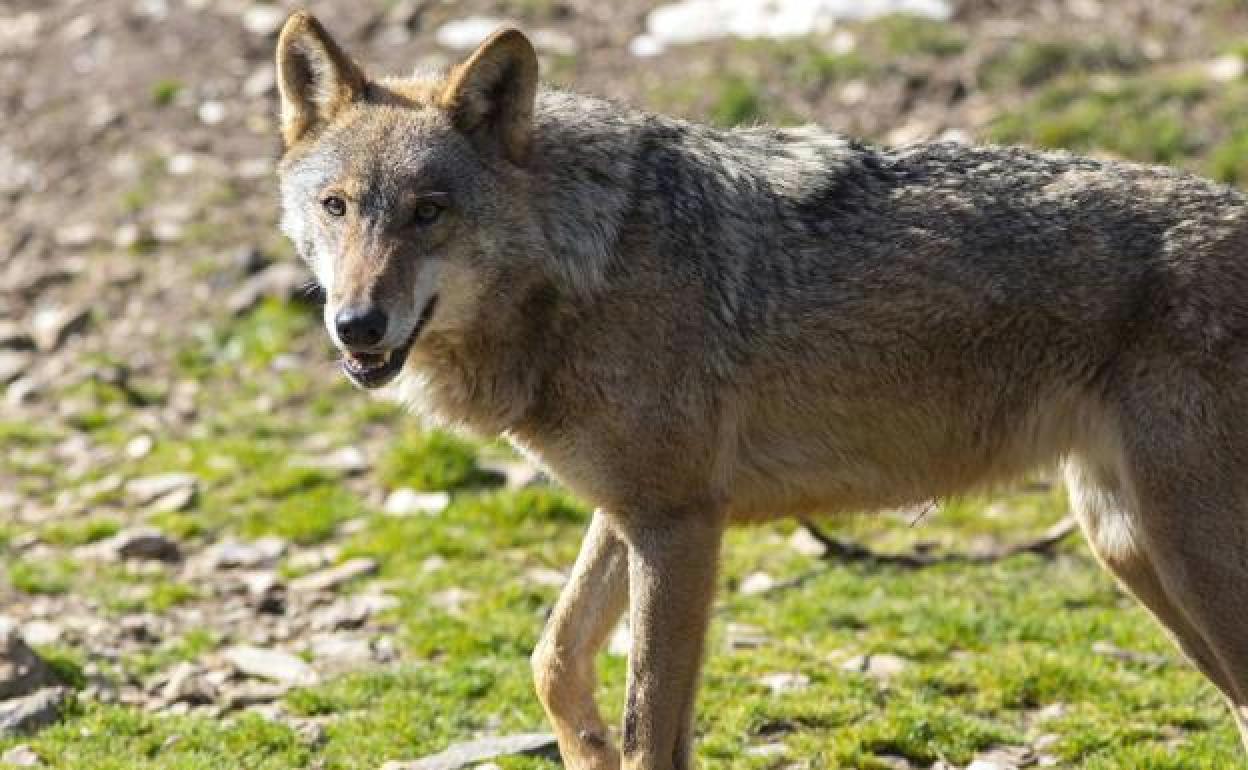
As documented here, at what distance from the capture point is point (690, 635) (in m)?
6.02

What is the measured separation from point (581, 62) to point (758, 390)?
8.95 m

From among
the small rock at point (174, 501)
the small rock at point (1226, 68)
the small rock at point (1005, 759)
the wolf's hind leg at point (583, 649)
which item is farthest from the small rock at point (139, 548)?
the small rock at point (1226, 68)

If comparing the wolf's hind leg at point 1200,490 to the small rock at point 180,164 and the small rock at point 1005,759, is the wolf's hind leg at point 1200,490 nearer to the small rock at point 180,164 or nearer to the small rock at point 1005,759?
the small rock at point 1005,759

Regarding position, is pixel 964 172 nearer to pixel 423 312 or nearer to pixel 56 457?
pixel 423 312

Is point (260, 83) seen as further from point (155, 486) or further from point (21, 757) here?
point (21, 757)

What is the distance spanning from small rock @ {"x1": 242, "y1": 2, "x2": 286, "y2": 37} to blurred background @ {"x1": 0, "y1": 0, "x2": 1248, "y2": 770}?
46 mm

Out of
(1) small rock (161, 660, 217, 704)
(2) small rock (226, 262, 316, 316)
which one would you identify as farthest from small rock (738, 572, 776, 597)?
(2) small rock (226, 262, 316, 316)

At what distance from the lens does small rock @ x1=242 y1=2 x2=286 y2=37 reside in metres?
16.1

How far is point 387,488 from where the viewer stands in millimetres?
10508

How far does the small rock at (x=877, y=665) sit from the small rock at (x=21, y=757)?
11.0 feet

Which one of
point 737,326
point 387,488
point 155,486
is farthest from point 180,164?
point 737,326

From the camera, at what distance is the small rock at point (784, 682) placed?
7.60 meters

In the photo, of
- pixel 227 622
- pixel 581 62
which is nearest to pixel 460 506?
pixel 227 622

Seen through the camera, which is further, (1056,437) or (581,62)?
(581,62)
